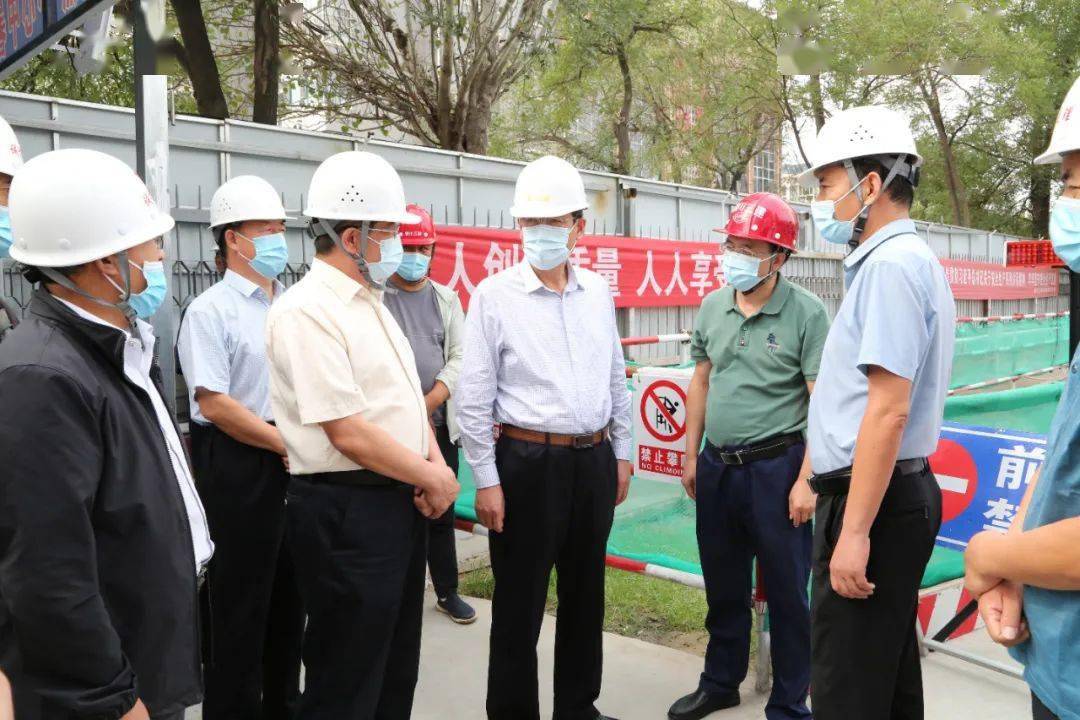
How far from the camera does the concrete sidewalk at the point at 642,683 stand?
149 inches

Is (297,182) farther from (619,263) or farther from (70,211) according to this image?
(70,211)

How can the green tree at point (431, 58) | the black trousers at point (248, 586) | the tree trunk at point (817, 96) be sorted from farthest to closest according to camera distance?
1. the tree trunk at point (817, 96)
2. the green tree at point (431, 58)
3. the black trousers at point (248, 586)

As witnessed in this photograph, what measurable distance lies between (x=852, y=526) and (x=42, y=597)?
6.03 feet

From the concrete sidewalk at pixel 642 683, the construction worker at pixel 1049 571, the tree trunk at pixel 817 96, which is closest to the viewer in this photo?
the construction worker at pixel 1049 571

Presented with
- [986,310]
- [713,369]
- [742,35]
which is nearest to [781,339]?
[713,369]

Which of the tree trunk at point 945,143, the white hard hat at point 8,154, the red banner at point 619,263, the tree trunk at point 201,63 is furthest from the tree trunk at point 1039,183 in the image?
the white hard hat at point 8,154

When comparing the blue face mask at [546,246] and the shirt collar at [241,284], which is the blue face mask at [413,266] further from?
the blue face mask at [546,246]

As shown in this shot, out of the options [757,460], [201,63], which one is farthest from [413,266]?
[201,63]

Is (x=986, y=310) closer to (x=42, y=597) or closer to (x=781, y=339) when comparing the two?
(x=781, y=339)

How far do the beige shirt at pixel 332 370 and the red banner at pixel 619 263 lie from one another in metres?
3.93

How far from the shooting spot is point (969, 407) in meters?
4.44

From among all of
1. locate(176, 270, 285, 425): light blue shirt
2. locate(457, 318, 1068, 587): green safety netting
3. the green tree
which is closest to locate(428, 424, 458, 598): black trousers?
locate(457, 318, 1068, 587): green safety netting

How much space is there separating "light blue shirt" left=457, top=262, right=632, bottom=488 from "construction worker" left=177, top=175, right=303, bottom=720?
0.77 metres

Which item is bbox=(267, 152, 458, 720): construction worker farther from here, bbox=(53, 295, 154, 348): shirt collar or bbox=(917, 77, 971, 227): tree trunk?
bbox=(917, 77, 971, 227): tree trunk
